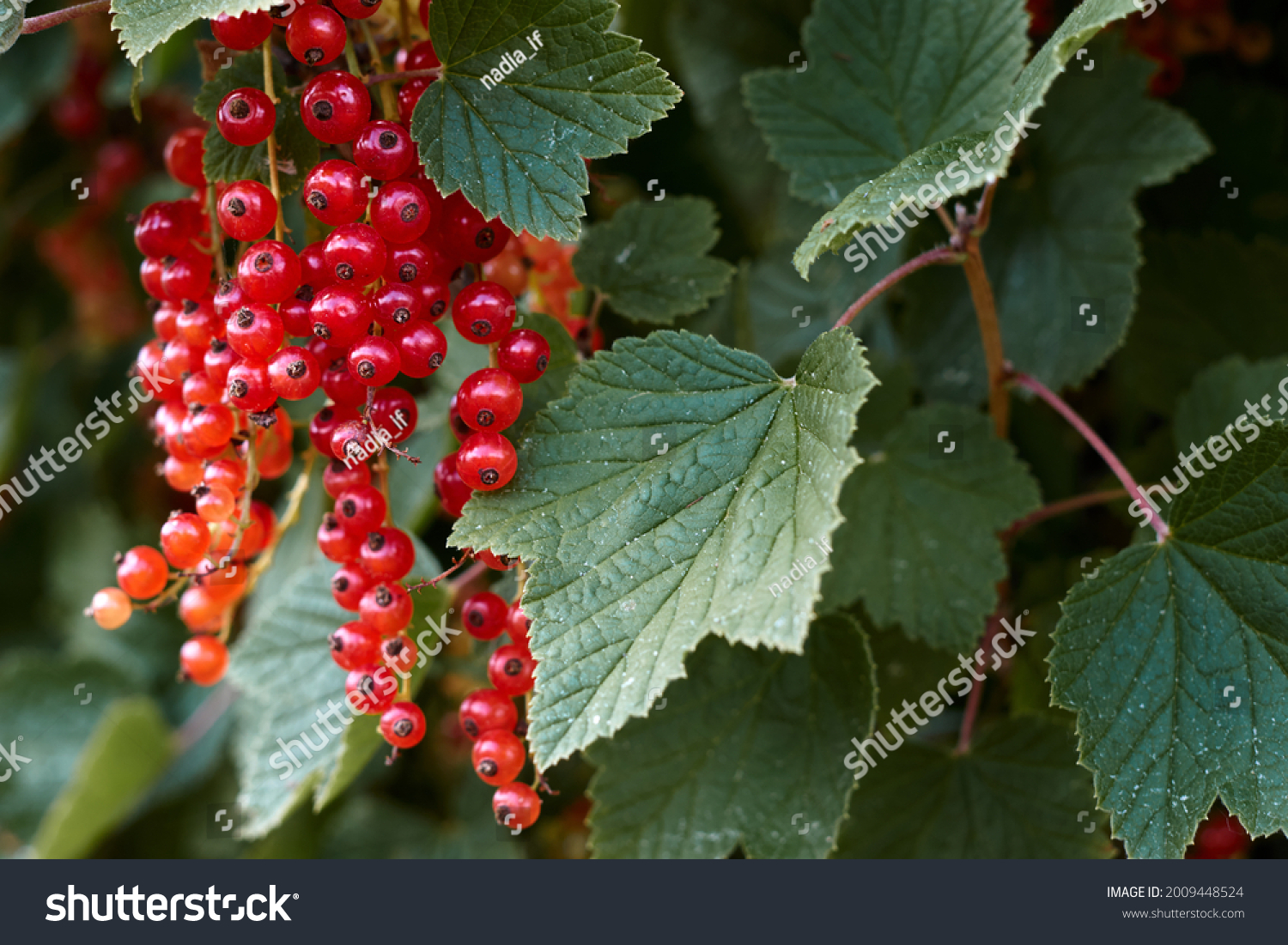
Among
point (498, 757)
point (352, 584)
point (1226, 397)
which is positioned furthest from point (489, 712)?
point (1226, 397)

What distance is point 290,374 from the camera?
2.00 feet

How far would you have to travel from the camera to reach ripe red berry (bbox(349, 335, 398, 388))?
23.5 inches

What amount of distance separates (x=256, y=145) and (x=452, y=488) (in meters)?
0.28

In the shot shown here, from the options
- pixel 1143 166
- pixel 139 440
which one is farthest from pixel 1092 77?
pixel 139 440

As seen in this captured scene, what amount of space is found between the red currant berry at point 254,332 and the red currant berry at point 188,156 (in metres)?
0.18

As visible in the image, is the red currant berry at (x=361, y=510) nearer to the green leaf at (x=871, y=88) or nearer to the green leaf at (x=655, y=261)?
the green leaf at (x=655, y=261)

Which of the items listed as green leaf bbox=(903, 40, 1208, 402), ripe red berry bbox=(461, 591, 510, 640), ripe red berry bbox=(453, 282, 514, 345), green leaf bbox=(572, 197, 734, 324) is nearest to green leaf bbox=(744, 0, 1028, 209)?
green leaf bbox=(572, 197, 734, 324)

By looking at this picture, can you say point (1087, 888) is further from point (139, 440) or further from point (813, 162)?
point (139, 440)

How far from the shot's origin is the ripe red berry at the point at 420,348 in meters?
0.63

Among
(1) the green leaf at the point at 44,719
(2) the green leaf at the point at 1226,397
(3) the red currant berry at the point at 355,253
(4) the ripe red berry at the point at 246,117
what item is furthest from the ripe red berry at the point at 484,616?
(1) the green leaf at the point at 44,719

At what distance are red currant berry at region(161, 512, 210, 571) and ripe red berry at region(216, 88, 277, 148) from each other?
256mm

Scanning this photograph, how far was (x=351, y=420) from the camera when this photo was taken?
65cm

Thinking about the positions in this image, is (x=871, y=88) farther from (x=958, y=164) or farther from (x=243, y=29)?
(x=243, y=29)

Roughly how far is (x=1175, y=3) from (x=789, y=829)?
95 cm
